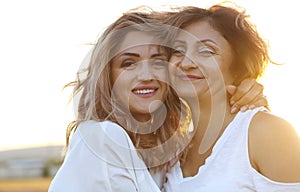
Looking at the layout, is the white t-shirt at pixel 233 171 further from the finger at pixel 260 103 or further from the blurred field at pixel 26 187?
the blurred field at pixel 26 187

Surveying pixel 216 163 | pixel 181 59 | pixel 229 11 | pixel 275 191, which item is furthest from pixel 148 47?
pixel 275 191

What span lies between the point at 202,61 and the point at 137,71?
15.4 inches

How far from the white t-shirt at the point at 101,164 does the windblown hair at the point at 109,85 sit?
0.16 metres

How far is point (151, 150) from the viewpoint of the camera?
13.9 ft

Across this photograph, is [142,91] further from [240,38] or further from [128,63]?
[240,38]

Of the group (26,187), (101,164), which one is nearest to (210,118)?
(101,164)

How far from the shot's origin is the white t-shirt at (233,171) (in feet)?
11.5

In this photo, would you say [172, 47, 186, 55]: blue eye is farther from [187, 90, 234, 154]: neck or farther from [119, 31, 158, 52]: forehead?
[187, 90, 234, 154]: neck

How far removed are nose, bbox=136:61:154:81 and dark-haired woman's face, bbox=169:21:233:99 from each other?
0.18 m

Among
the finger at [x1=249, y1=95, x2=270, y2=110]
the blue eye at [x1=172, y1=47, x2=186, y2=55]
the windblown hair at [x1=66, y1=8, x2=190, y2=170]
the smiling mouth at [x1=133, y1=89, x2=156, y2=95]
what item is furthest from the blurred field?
the finger at [x1=249, y1=95, x2=270, y2=110]

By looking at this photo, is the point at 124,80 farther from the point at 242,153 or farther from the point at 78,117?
the point at 242,153

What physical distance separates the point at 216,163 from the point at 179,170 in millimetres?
371

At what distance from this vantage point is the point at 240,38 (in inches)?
153

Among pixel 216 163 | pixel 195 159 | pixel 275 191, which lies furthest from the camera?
pixel 195 159
